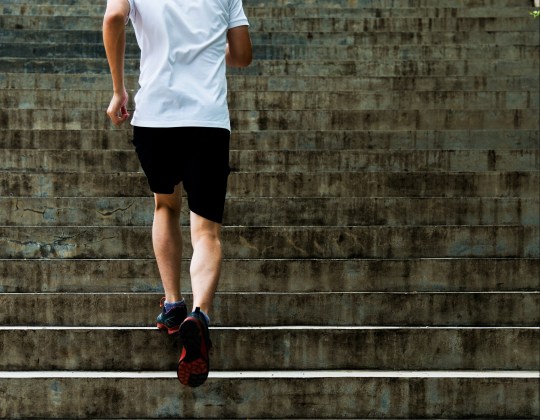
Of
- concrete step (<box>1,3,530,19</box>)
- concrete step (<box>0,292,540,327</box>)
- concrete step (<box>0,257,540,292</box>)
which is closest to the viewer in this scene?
concrete step (<box>0,292,540,327</box>)

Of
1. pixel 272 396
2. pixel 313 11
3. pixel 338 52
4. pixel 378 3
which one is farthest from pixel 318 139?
pixel 378 3

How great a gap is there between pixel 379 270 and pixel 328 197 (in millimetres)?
898

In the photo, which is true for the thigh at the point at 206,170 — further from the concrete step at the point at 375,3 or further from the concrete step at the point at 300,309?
the concrete step at the point at 375,3

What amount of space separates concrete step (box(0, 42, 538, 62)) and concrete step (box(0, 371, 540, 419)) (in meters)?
5.04

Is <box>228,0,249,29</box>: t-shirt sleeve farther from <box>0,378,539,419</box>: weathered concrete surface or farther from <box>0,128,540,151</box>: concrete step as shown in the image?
<box>0,128,540,151</box>: concrete step

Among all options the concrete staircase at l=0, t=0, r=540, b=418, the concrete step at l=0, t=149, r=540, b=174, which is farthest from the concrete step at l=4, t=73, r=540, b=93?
the concrete step at l=0, t=149, r=540, b=174

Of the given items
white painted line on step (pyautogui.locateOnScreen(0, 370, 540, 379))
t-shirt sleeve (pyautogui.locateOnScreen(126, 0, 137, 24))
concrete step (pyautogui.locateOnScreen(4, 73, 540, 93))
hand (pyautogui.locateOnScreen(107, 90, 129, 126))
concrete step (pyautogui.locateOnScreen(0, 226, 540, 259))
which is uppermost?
t-shirt sleeve (pyautogui.locateOnScreen(126, 0, 137, 24))

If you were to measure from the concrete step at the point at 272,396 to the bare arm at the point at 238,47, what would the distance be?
129 centimetres

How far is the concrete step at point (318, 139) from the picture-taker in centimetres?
654

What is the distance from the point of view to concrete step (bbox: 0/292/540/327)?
4.43 metres

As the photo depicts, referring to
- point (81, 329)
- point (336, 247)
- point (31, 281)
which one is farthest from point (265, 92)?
point (81, 329)

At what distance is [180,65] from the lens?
3686 millimetres

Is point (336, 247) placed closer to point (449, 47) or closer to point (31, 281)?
point (31, 281)

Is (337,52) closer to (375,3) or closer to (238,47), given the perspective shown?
(375,3)
